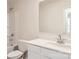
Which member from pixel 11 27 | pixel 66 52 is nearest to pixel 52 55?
pixel 66 52

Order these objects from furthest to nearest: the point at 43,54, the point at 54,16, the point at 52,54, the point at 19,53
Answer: the point at 19,53 < the point at 54,16 < the point at 43,54 < the point at 52,54

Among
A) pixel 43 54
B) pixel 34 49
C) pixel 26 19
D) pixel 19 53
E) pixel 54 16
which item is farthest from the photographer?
pixel 26 19

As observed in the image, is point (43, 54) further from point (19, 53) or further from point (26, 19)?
point (26, 19)

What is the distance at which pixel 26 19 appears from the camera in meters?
A: 3.01

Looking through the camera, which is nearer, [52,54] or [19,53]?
[52,54]

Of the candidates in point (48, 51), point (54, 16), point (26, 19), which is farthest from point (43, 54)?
point (26, 19)

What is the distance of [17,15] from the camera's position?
335cm

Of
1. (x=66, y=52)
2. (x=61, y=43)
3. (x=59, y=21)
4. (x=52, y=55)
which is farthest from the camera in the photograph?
(x=59, y=21)

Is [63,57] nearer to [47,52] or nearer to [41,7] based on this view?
[47,52]

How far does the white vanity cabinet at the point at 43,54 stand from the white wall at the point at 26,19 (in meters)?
0.72

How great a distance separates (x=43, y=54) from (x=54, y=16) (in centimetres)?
96

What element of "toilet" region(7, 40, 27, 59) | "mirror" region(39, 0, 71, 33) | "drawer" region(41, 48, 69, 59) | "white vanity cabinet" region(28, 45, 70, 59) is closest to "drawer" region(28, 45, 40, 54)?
"white vanity cabinet" region(28, 45, 70, 59)
